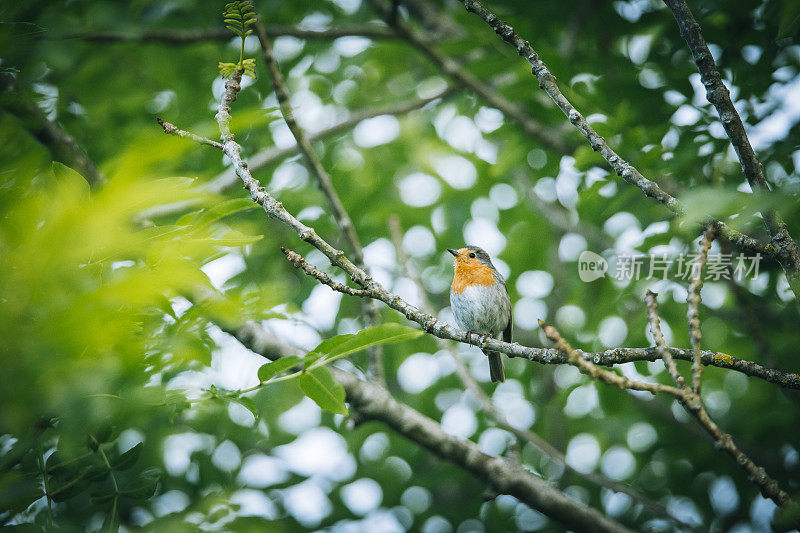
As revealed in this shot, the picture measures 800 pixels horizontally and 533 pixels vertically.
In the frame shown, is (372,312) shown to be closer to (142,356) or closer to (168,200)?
(142,356)

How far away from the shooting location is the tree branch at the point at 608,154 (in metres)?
2.22

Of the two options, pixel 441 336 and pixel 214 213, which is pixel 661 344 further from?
pixel 214 213

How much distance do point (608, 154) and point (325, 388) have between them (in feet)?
5.10

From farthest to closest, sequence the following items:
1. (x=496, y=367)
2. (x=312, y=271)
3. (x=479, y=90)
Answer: (x=496, y=367), (x=479, y=90), (x=312, y=271)

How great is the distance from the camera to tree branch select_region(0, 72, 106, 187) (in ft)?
10.5

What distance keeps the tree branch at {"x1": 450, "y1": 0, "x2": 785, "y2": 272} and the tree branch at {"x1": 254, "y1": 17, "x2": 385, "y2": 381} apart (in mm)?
1303

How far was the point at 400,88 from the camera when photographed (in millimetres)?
7059

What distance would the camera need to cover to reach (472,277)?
16.5 ft

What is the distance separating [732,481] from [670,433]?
72 cm

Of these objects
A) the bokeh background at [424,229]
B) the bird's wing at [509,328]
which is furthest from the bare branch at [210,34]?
the bird's wing at [509,328]

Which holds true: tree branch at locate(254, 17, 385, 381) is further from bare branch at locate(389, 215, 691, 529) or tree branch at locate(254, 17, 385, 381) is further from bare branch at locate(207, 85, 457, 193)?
bare branch at locate(207, 85, 457, 193)

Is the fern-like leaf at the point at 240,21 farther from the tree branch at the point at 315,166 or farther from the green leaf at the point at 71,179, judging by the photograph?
the green leaf at the point at 71,179
